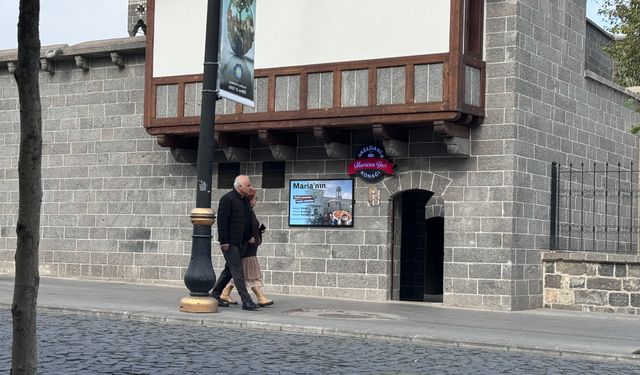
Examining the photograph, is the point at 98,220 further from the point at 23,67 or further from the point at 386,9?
the point at 23,67

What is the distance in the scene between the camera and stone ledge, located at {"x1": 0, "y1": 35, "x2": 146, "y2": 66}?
71.5 ft

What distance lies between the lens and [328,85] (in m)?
18.4

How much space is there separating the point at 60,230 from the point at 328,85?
302 inches

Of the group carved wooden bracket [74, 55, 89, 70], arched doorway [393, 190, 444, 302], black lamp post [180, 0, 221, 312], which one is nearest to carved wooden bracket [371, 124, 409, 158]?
arched doorway [393, 190, 444, 302]

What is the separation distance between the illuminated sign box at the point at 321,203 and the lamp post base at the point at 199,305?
547 cm

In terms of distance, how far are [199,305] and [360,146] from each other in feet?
20.0

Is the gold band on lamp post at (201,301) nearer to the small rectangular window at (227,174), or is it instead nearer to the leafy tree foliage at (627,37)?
the small rectangular window at (227,174)

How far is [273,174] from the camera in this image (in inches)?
800

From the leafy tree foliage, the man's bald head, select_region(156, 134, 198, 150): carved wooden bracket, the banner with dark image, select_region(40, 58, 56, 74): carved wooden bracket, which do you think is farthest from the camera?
the leafy tree foliage

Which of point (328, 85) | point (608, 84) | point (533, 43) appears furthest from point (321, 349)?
point (608, 84)

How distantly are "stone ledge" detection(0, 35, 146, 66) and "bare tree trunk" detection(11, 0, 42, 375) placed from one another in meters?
16.6

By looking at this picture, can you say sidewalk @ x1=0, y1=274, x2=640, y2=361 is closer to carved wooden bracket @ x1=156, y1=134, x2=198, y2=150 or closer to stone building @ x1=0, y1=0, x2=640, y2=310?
stone building @ x1=0, y1=0, x2=640, y2=310

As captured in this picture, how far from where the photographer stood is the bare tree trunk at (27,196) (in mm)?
5086

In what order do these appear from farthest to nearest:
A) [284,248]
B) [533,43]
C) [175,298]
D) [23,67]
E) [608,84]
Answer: [608,84]
[284,248]
[533,43]
[175,298]
[23,67]
